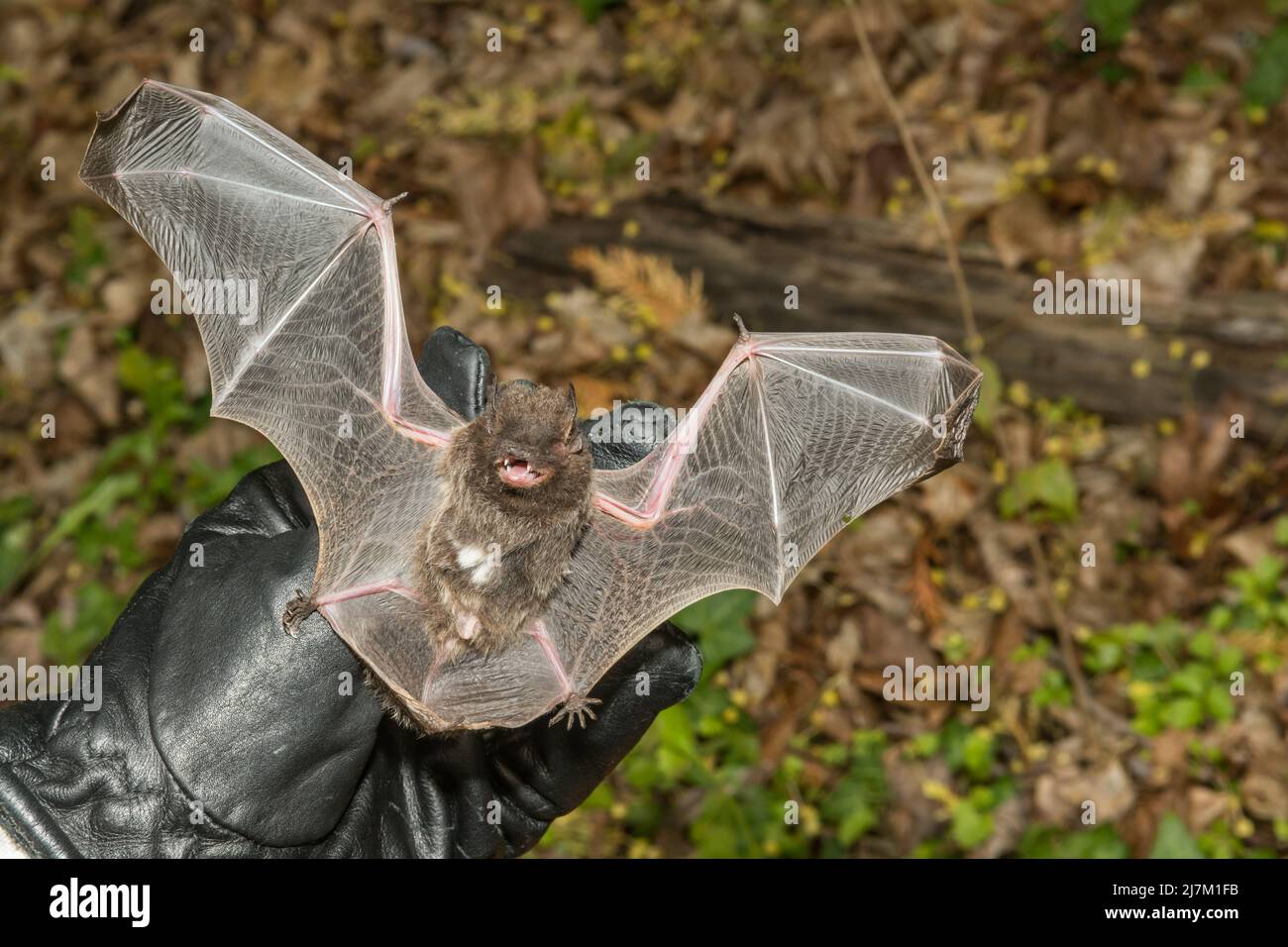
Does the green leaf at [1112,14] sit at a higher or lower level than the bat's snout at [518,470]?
higher

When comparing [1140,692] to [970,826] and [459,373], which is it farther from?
[459,373]

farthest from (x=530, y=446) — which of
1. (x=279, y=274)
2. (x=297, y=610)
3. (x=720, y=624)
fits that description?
(x=720, y=624)

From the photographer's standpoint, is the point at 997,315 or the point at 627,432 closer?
the point at 627,432

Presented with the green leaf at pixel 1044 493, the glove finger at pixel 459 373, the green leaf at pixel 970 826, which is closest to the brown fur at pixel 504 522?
the glove finger at pixel 459 373

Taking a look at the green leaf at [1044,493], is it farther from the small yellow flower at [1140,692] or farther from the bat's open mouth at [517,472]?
the bat's open mouth at [517,472]

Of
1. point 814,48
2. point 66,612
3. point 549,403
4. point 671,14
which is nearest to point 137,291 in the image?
point 66,612

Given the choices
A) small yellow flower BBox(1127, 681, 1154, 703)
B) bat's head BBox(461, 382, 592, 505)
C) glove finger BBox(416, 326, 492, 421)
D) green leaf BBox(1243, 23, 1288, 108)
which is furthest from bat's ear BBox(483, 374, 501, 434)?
green leaf BBox(1243, 23, 1288, 108)

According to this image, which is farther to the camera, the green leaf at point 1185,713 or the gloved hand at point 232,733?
the green leaf at point 1185,713

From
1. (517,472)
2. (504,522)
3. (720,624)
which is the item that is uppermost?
(517,472)

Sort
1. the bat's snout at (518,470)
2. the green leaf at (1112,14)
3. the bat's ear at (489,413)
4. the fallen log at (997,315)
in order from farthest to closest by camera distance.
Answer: the green leaf at (1112,14)
the fallen log at (997,315)
the bat's ear at (489,413)
the bat's snout at (518,470)
